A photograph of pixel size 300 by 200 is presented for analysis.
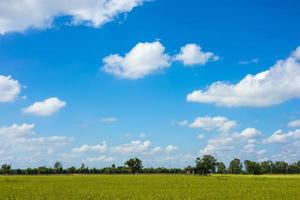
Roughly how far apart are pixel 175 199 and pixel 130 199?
3.95 meters

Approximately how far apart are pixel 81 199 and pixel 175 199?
8058 millimetres

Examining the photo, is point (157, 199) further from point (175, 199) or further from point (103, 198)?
point (103, 198)

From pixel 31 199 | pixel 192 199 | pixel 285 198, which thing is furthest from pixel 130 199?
Result: pixel 285 198

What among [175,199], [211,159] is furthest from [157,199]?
[211,159]

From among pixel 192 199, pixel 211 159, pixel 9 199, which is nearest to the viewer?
pixel 9 199

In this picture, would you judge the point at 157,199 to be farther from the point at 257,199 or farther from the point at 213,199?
the point at 257,199

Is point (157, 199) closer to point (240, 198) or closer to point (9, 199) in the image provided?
point (240, 198)

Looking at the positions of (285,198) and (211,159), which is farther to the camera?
(211,159)

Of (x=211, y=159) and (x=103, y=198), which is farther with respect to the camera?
(x=211, y=159)

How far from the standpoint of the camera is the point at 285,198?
39688mm

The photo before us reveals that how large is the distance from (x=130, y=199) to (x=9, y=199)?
10.1 metres

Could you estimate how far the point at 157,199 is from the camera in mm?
37688

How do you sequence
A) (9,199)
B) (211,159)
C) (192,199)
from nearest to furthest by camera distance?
1. (9,199)
2. (192,199)
3. (211,159)

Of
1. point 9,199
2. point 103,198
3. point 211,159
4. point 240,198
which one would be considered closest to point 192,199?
point 240,198
